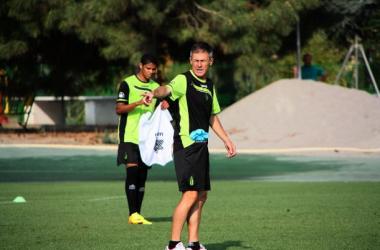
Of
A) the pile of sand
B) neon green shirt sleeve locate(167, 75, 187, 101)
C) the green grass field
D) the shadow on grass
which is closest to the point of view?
neon green shirt sleeve locate(167, 75, 187, 101)

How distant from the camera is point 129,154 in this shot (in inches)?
437

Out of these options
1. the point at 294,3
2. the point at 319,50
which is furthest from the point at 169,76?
the point at 319,50

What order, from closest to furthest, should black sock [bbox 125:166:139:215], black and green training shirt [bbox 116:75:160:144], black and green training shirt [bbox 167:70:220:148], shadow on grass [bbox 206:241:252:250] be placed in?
black and green training shirt [bbox 167:70:220:148], shadow on grass [bbox 206:241:252:250], black sock [bbox 125:166:139:215], black and green training shirt [bbox 116:75:160:144]

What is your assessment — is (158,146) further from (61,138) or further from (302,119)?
(61,138)

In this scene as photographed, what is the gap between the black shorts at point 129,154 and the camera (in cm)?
1109

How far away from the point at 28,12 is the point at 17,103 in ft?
20.0

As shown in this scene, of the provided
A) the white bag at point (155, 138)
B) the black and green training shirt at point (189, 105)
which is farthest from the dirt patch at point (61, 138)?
the black and green training shirt at point (189, 105)

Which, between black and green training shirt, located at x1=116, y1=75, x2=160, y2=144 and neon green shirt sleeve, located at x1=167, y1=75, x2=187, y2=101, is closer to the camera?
neon green shirt sleeve, located at x1=167, y1=75, x2=187, y2=101

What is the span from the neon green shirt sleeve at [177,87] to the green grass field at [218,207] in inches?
63.0

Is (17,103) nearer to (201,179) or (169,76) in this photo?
(169,76)

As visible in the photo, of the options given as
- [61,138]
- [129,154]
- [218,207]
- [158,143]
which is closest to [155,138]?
[158,143]

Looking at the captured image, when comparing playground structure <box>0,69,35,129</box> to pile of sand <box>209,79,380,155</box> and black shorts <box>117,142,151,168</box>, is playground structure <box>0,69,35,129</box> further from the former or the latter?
black shorts <box>117,142,151,168</box>

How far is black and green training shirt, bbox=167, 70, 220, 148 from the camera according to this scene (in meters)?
7.73

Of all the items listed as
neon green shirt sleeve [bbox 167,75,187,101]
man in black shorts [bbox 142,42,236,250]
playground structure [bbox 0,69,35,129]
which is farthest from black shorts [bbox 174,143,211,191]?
playground structure [bbox 0,69,35,129]
